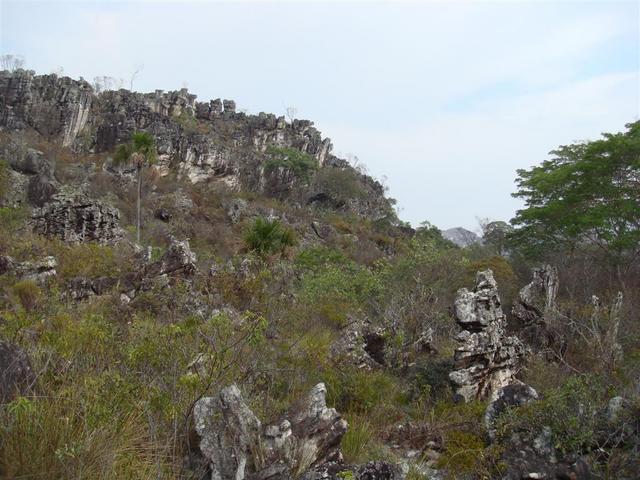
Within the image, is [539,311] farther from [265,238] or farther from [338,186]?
[338,186]

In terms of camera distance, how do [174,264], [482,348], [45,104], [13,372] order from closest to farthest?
[13,372], [482,348], [174,264], [45,104]

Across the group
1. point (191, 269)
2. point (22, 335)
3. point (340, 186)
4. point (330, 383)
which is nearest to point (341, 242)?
point (340, 186)

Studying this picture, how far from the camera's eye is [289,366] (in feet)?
19.1

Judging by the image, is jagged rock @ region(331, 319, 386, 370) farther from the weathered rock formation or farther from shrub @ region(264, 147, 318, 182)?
shrub @ region(264, 147, 318, 182)

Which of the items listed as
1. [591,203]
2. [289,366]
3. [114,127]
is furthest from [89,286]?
[114,127]

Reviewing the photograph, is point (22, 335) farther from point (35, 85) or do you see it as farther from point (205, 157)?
point (35, 85)

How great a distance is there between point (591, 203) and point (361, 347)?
527 inches

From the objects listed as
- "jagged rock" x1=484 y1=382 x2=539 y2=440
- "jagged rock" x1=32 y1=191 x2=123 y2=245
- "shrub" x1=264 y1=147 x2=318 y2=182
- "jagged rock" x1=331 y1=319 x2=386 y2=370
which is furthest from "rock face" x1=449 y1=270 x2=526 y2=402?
"shrub" x1=264 y1=147 x2=318 y2=182

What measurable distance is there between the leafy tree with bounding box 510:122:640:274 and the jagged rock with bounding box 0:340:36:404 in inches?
640

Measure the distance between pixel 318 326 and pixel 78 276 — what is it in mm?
4562

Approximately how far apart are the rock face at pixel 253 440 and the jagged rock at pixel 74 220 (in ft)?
33.6

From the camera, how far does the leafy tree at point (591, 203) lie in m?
16.1

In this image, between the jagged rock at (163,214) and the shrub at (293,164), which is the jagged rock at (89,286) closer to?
the jagged rock at (163,214)

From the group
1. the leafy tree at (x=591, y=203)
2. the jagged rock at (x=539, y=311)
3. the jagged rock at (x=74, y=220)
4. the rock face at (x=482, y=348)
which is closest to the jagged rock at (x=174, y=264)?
the jagged rock at (x=74, y=220)
